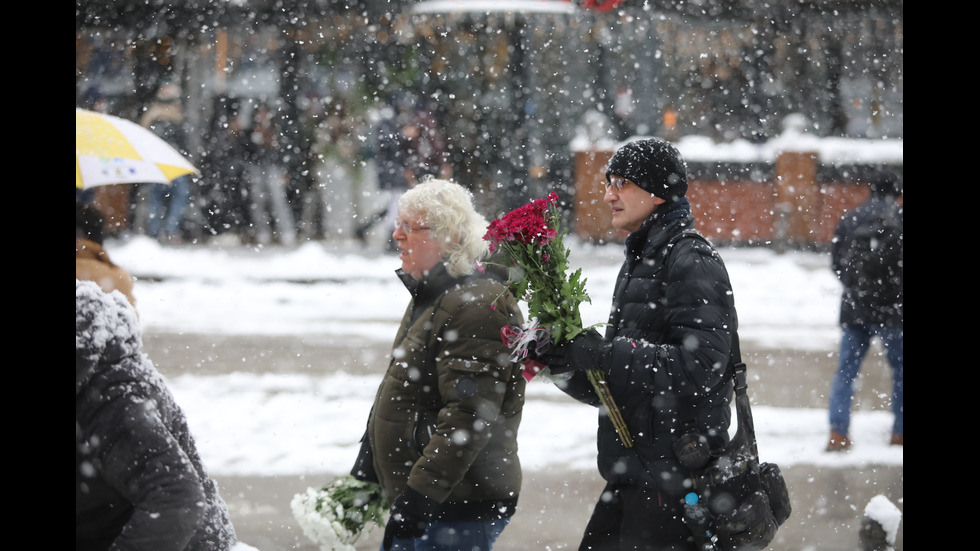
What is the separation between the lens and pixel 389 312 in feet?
35.8

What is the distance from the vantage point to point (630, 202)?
3.12 meters

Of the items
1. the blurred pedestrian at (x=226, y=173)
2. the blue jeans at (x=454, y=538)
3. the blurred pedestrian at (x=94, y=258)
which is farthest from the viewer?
the blurred pedestrian at (x=226, y=173)

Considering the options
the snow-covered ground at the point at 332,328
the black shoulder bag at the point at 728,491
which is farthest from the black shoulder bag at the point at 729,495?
the snow-covered ground at the point at 332,328

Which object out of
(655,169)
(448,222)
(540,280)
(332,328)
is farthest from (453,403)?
(332,328)

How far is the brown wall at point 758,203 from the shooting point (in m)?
14.8

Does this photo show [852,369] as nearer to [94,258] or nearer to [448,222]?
[448,222]

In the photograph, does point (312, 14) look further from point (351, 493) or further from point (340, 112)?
point (351, 493)

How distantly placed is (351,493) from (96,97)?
515 inches

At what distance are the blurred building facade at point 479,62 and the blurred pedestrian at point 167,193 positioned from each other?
358mm

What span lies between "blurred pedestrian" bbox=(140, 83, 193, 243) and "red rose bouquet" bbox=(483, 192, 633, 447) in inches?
486

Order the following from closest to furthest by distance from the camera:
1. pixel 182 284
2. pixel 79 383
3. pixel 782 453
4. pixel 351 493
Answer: pixel 79 383, pixel 351 493, pixel 782 453, pixel 182 284

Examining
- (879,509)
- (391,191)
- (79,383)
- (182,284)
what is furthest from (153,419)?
(391,191)

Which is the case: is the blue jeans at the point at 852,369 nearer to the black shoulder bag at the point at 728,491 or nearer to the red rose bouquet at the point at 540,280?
the black shoulder bag at the point at 728,491

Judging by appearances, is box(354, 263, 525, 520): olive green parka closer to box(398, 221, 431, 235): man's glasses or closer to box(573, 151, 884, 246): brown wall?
box(398, 221, 431, 235): man's glasses
